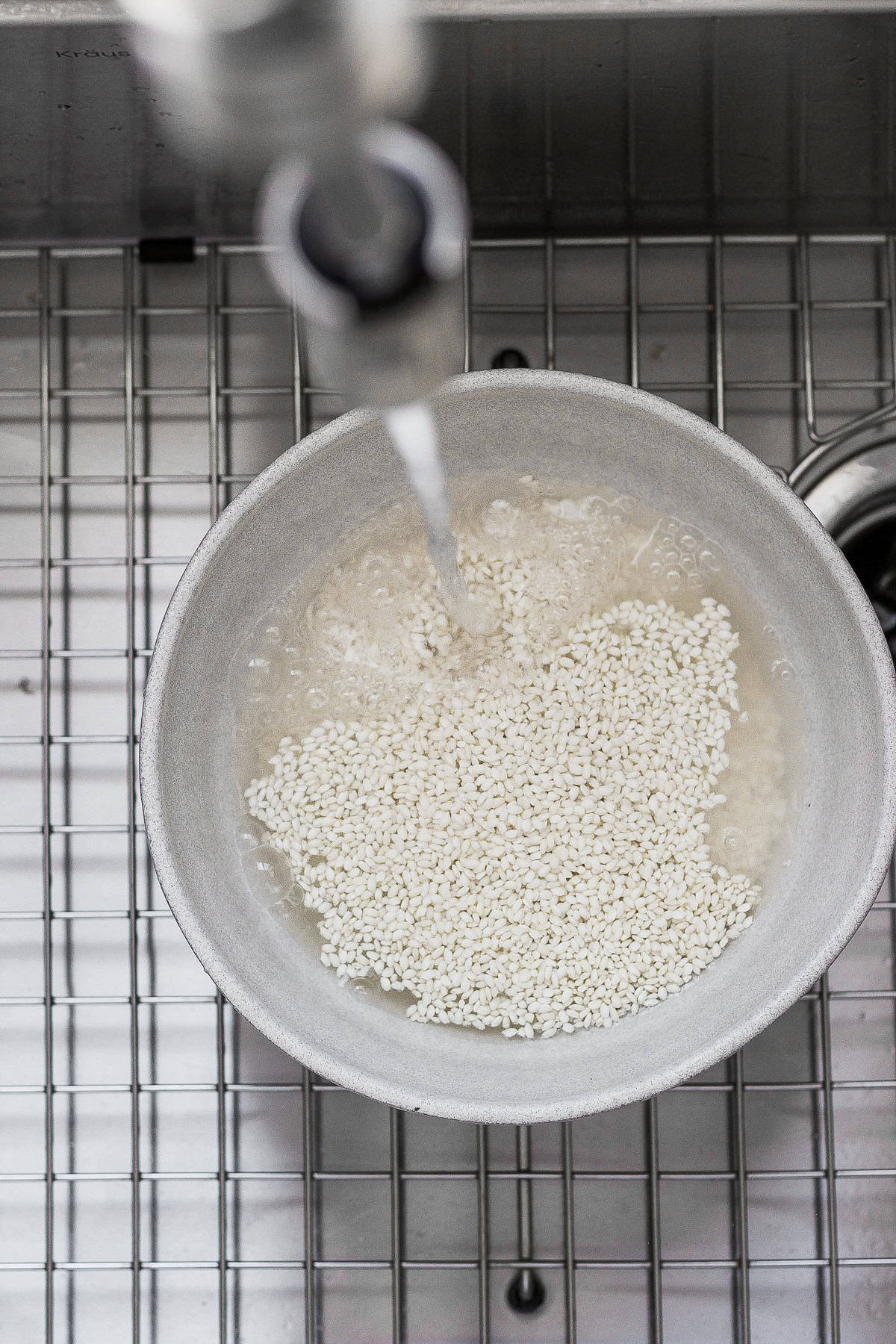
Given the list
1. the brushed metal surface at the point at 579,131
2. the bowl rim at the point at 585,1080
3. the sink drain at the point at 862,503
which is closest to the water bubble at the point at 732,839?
the bowl rim at the point at 585,1080

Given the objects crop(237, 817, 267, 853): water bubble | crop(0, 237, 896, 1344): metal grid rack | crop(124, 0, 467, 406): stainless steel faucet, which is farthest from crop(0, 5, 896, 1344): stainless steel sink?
crop(124, 0, 467, 406): stainless steel faucet

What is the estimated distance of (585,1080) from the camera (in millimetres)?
712

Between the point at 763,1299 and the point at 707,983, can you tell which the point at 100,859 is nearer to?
the point at 707,983

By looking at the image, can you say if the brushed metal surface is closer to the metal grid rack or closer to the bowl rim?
the metal grid rack

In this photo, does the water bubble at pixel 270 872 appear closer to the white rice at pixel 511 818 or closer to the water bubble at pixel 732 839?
the white rice at pixel 511 818

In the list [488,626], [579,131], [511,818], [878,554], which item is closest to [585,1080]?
[511,818]

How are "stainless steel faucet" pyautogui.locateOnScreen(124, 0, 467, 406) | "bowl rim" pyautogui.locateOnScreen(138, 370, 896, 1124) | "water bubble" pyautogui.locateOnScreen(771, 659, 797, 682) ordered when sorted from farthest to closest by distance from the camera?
"water bubble" pyautogui.locateOnScreen(771, 659, 797, 682)
"bowl rim" pyautogui.locateOnScreen(138, 370, 896, 1124)
"stainless steel faucet" pyautogui.locateOnScreen(124, 0, 467, 406)

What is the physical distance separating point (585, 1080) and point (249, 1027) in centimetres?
28

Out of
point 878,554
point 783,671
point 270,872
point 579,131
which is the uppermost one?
point 579,131

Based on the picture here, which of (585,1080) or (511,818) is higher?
(511,818)

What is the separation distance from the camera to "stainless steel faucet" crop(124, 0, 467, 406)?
0.23 metres

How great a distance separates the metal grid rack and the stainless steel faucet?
560mm

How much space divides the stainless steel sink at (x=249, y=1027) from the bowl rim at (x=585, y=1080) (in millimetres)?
199

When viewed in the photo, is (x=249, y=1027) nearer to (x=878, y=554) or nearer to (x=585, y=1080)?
(x=585, y=1080)
